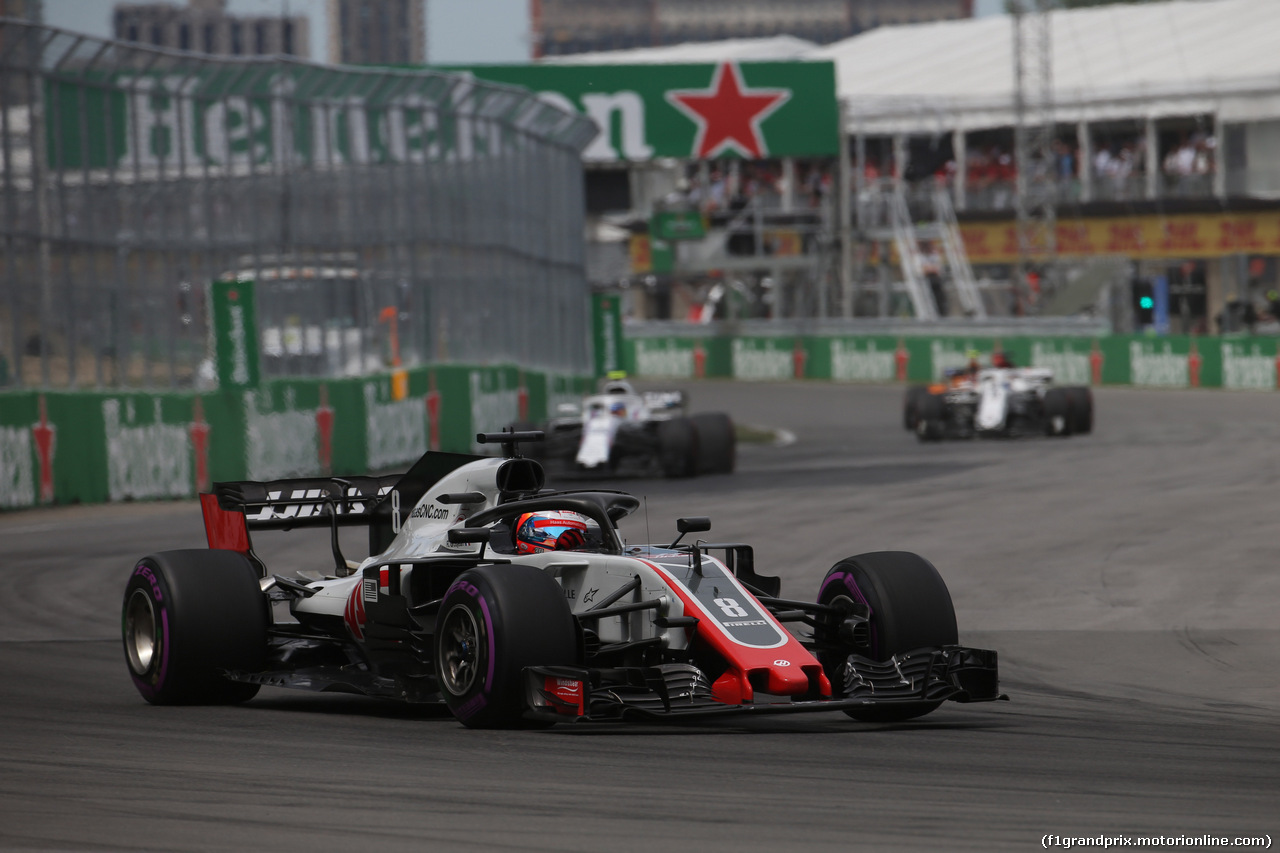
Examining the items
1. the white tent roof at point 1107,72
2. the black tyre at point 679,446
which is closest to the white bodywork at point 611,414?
the black tyre at point 679,446

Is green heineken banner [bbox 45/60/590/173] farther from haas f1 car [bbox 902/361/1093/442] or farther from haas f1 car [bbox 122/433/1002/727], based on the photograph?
haas f1 car [bbox 122/433/1002/727]

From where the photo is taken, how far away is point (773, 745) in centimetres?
726

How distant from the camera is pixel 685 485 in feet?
69.4

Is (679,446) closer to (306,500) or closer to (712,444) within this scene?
(712,444)

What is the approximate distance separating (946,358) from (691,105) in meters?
8.86

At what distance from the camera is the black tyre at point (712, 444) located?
22.2 m

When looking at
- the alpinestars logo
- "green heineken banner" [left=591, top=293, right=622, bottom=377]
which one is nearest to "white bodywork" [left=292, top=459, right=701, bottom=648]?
"green heineken banner" [left=591, top=293, right=622, bottom=377]

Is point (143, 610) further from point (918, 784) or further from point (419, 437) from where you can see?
point (419, 437)

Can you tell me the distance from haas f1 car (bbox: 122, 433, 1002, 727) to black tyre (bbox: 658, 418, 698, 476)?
40.7 feet

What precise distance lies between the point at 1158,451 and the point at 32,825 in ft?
68.9

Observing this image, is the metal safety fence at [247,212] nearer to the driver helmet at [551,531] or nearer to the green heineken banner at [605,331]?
the green heineken banner at [605,331]

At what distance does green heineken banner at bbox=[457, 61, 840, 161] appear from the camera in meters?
47.0

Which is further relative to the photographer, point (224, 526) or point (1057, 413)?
point (1057, 413)

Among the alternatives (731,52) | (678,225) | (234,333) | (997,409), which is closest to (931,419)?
(997,409)
